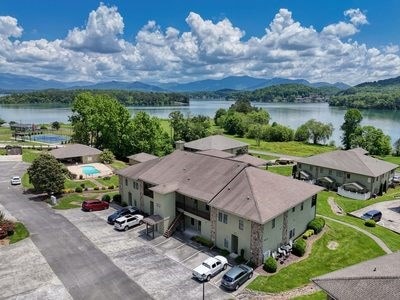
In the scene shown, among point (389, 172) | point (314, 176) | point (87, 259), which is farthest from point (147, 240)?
point (389, 172)

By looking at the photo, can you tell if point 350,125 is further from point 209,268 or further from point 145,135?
point 209,268

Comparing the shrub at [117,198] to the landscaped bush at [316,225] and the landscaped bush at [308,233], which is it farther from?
the landscaped bush at [316,225]

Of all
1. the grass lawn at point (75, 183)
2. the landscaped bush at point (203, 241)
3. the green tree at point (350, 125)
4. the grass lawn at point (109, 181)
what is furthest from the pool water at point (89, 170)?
the green tree at point (350, 125)

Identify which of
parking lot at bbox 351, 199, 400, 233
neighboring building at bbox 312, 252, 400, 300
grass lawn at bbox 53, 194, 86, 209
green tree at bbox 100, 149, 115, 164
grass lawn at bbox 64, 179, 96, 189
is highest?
neighboring building at bbox 312, 252, 400, 300

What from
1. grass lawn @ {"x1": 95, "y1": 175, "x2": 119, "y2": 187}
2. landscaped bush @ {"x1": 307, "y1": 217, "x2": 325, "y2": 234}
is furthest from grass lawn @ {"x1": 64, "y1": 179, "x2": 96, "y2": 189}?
landscaped bush @ {"x1": 307, "y1": 217, "x2": 325, "y2": 234}

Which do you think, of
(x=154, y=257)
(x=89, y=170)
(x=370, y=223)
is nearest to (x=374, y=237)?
(x=370, y=223)

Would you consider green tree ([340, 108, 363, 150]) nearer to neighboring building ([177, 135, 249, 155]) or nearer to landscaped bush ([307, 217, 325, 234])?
neighboring building ([177, 135, 249, 155])
